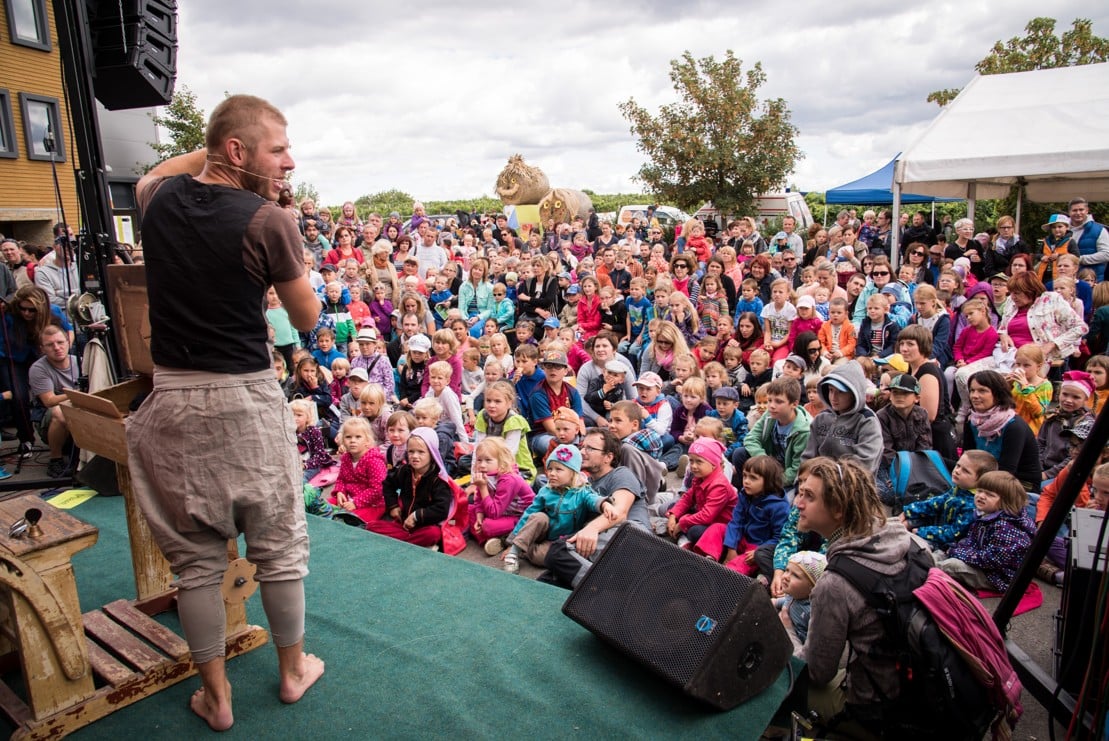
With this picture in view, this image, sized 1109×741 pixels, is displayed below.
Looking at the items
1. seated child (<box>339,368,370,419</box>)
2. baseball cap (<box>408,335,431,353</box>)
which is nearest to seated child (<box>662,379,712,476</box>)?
baseball cap (<box>408,335,431,353</box>)

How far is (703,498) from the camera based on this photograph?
400 cm

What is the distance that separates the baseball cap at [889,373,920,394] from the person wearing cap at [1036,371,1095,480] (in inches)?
30.8

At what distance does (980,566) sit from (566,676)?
2230 mm

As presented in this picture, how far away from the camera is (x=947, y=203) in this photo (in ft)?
63.5

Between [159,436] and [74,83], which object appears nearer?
[159,436]

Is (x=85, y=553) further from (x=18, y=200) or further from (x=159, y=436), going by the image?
(x=18, y=200)

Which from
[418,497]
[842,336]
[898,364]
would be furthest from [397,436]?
[842,336]

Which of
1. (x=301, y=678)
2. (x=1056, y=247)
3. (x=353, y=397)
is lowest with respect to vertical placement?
(x=301, y=678)

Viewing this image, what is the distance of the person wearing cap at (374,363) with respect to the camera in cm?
639

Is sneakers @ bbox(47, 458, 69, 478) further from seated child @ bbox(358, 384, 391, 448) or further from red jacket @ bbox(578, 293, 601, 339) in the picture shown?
red jacket @ bbox(578, 293, 601, 339)

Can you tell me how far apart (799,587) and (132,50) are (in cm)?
355

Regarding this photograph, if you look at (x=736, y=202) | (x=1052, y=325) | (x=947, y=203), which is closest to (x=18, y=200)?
(x=736, y=202)

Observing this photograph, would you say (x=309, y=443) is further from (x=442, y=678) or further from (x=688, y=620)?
(x=688, y=620)

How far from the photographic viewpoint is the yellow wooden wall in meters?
15.4
